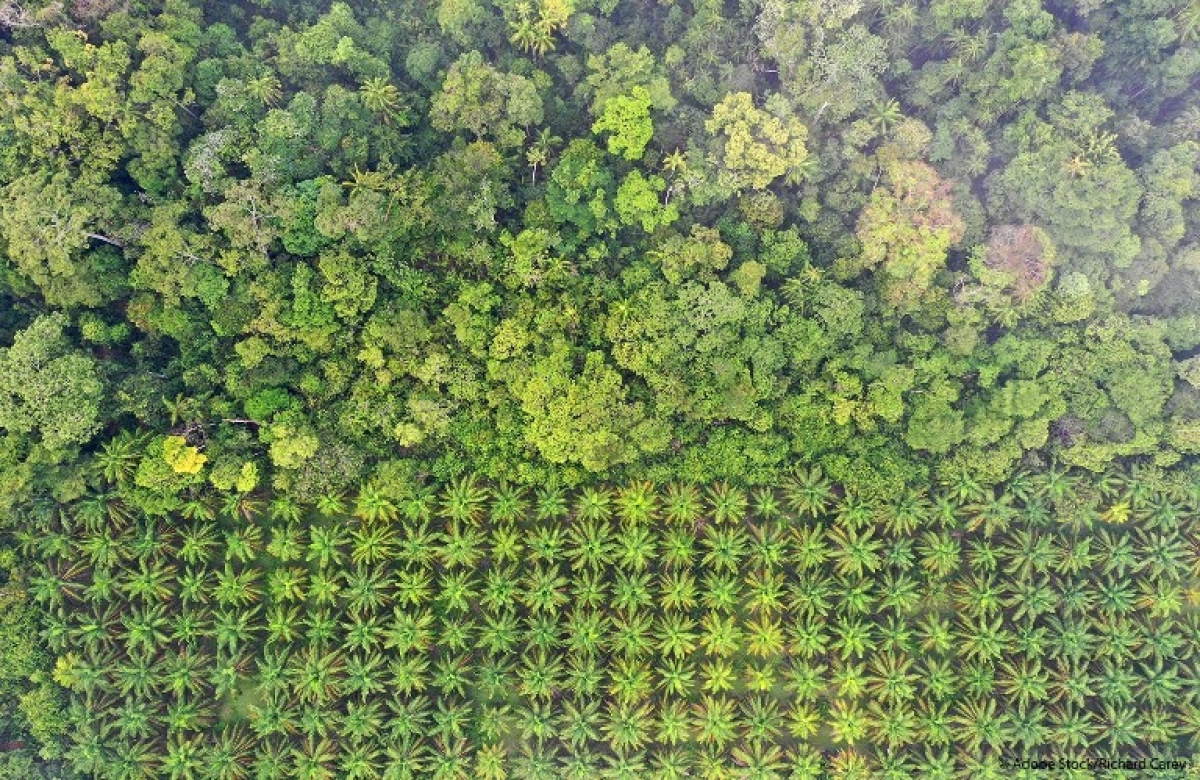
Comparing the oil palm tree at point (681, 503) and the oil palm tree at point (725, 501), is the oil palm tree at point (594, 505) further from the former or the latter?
the oil palm tree at point (725, 501)

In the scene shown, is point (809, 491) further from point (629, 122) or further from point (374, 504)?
point (374, 504)

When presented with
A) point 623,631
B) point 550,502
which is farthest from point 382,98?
point 623,631

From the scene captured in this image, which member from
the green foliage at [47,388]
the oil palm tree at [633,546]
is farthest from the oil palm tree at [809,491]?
the green foliage at [47,388]

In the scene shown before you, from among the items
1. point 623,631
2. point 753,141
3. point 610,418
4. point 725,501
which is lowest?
point 623,631

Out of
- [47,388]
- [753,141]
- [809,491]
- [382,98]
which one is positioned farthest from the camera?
[809,491]

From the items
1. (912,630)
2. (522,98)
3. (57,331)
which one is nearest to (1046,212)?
(912,630)

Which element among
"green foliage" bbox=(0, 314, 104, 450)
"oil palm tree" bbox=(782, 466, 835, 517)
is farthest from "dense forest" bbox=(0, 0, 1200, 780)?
"green foliage" bbox=(0, 314, 104, 450)
